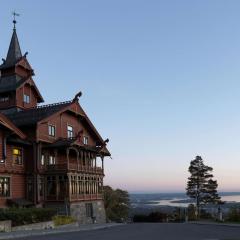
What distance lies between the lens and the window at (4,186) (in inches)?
1574

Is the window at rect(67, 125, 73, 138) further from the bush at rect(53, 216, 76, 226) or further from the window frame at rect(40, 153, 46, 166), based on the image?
the bush at rect(53, 216, 76, 226)

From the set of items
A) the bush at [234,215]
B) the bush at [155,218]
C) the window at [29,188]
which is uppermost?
the window at [29,188]

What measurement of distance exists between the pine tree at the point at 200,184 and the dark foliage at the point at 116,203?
1177cm

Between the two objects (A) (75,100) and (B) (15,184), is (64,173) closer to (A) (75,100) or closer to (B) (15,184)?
(B) (15,184)

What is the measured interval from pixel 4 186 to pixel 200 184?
4120 centimetres

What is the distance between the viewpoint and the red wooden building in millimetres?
41562

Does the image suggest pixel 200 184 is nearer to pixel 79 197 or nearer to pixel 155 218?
pixel 155 218

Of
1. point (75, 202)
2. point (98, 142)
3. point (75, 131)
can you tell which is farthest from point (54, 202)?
point (98, 142)

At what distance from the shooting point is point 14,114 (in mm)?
46438

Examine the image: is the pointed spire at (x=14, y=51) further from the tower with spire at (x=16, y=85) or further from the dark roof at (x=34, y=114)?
the dark roof at (x=34, y=114)

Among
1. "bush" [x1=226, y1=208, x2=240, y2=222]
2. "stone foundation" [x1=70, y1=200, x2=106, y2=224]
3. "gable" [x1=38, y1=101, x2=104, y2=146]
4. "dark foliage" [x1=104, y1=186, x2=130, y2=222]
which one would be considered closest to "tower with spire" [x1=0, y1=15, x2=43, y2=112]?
"gable" [x1=38, y1=101, x2=104, y2=146]

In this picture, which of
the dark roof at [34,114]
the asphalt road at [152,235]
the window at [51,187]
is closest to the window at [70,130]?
the dark roof at [34,114]

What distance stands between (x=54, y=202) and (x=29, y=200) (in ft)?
8.16

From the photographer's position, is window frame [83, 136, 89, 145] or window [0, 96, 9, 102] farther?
window frame [83, 136, 89, 145]
